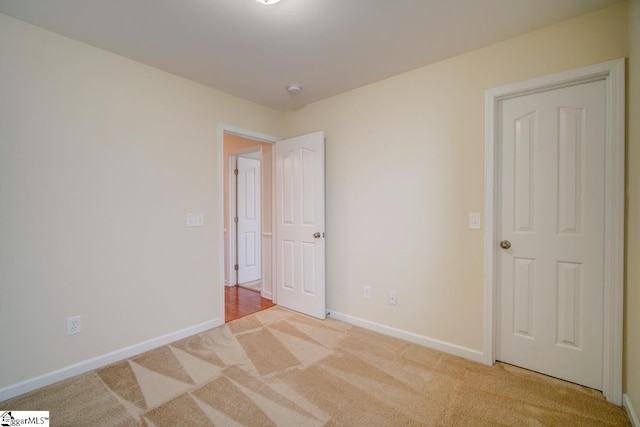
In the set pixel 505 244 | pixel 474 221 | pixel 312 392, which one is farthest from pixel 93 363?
pixel 505 244

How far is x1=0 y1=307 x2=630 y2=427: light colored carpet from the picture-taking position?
1638 mm

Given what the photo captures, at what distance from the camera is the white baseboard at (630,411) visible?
1525 mm

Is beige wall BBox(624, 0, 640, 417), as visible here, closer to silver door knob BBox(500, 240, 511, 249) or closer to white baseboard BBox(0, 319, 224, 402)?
silver door knob BBox(500, 240, 511, 249)

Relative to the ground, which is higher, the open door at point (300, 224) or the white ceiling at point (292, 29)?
the white ceiling at point (292, 29)

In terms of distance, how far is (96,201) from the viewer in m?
2.18

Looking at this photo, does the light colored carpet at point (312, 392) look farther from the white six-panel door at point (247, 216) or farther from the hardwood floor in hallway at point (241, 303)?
the white six-panel door at point (247, 216)

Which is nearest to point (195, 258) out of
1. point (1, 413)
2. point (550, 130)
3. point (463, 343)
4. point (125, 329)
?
point (125, 329)

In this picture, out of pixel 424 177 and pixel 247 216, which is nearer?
pixel 424 177

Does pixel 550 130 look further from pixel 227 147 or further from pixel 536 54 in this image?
pixel 227 147

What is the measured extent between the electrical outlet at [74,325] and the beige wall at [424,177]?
2178mm

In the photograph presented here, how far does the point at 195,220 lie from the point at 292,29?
1869mm

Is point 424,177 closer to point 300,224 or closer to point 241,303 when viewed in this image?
point 300,224

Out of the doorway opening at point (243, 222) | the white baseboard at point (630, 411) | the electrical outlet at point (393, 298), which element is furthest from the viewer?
the doorway opening at point (243, 222)

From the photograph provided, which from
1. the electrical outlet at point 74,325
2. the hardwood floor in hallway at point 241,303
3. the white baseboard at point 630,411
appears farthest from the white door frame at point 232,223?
the white baseboard at point 630,411
